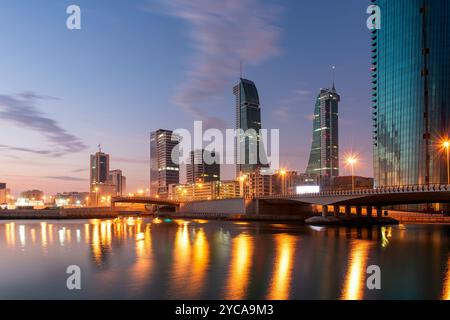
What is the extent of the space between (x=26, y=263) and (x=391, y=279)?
34.7 meters

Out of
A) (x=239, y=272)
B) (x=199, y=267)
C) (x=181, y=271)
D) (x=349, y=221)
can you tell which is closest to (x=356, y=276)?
(x=239, y=272)

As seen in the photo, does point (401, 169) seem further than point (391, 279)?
Yes

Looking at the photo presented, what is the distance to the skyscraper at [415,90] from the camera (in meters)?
168

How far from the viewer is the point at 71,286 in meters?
27.6

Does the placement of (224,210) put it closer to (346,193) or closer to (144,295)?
(346,193)

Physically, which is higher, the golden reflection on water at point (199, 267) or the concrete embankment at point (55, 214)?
the golden reflection on water at point (199, 267)

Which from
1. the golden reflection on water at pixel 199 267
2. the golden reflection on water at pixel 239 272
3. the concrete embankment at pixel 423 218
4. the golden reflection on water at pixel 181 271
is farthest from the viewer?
the concrete embankment at pixel 423 218

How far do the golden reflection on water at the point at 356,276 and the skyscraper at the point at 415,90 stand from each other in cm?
14147

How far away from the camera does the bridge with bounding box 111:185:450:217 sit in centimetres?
7994

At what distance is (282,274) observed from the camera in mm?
31234

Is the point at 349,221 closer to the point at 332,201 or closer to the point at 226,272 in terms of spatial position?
the point at 332,201

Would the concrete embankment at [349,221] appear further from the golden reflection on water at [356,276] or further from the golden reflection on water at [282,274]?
the golden reflection on water at [282,274]

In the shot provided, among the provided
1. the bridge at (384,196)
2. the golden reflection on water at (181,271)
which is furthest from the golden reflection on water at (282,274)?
the bridge at (384,196)
